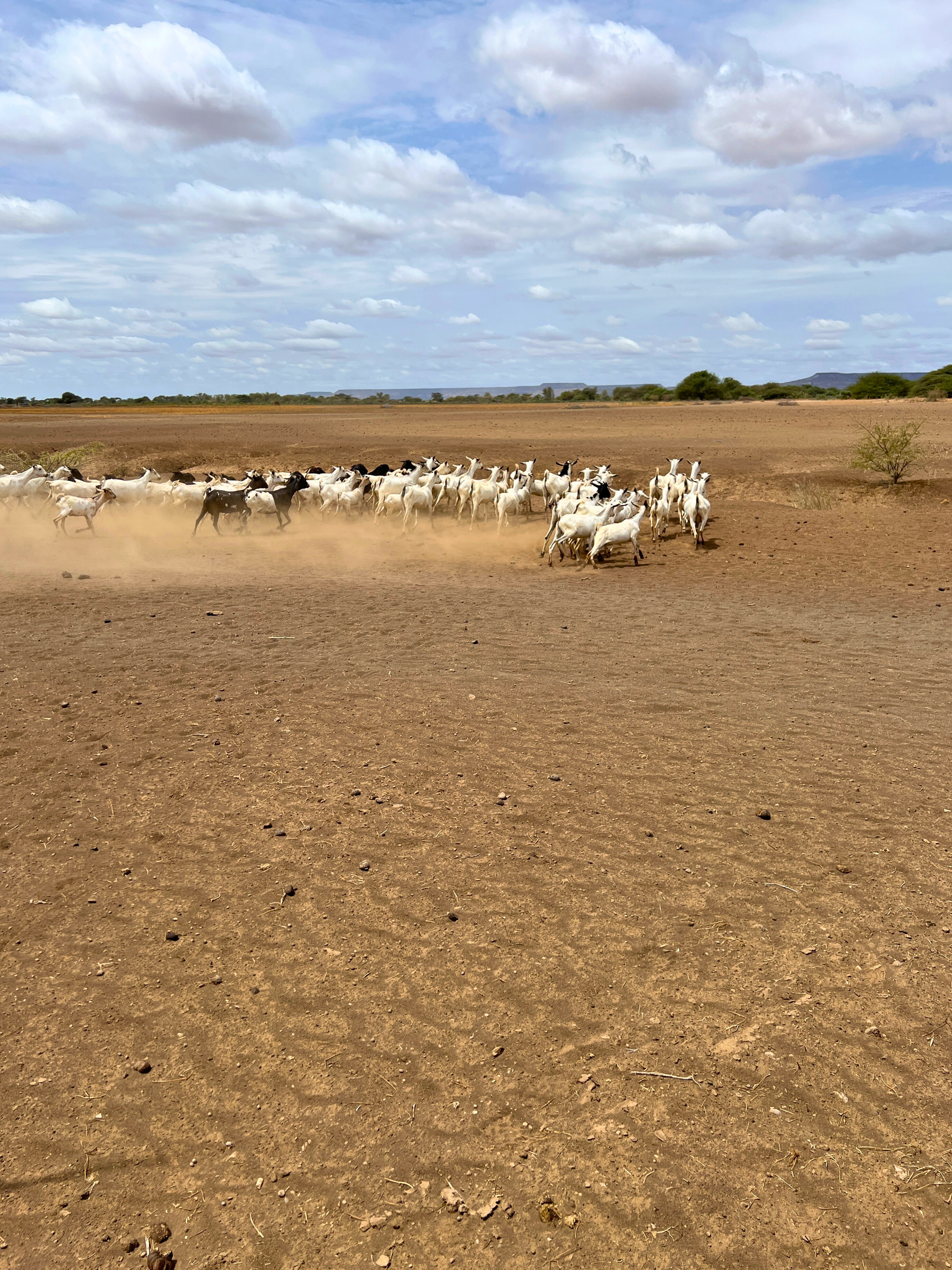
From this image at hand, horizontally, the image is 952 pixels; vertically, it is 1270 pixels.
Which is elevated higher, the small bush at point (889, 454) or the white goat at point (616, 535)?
the small bush at point (889, 454)

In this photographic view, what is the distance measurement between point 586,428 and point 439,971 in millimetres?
47538

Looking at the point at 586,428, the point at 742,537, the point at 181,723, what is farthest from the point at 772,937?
the point at 586,428

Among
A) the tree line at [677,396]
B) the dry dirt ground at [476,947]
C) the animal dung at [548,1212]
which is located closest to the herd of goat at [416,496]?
the dry dirt ground at [476,947]

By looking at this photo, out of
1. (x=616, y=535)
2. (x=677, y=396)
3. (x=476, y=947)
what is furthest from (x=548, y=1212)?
(x=677, y=396)

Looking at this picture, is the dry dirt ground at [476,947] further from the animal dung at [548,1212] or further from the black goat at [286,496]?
the black goat at [286,496]

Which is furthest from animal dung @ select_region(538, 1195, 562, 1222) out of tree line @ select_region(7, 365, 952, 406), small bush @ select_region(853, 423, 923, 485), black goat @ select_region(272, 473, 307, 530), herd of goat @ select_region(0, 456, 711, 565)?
tree line @ select_region(7, 365, 952, 406)

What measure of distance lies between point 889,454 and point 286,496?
637 inches

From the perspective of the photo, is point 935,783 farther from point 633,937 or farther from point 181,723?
point 181,723

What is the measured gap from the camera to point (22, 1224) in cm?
337

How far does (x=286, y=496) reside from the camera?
69.6 ft

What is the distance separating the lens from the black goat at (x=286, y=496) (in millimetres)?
21109

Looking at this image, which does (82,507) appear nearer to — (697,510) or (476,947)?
(697,510)

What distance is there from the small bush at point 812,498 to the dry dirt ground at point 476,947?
10.5m

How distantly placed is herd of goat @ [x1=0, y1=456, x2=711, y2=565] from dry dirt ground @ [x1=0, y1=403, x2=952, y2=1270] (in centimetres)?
629
